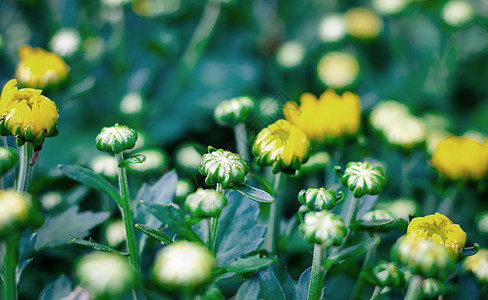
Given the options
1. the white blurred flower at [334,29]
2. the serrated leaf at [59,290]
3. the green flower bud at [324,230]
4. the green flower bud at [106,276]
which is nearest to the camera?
the green flower bud at [106,276]

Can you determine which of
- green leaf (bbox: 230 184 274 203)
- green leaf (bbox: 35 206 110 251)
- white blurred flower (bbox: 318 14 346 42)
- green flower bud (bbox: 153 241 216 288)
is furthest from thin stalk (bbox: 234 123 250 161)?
white blurred flower (bbox: 318 14 346 42)

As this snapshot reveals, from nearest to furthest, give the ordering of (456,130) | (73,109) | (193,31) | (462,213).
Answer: (462,213)
(73,109)
(456,130)
(193,31)

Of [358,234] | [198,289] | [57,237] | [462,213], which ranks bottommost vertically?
[462,213]

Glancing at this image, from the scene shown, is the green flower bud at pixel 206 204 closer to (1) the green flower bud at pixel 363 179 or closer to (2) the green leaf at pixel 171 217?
(2) the green leaf at pixel 171 217

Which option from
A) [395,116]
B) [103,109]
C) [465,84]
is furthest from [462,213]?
[103,109]

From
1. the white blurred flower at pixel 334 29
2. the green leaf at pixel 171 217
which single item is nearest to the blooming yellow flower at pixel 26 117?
the green leaf at pixel 171 217

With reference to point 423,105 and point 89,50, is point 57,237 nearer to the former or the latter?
point 89,50

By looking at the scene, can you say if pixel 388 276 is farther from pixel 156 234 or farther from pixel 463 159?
pixel 463 159
